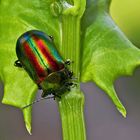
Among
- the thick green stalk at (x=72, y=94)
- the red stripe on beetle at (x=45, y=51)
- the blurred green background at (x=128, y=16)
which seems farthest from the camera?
the blurred green background at (x=128, y=16)

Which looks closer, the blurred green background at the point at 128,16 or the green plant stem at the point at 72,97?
the green plant stem at the point at 72,97

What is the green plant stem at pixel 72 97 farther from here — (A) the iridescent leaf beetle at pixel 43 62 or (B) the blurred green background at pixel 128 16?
(B) the blurred green background at pixel 128 16

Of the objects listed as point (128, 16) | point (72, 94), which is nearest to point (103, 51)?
point (72, 94)

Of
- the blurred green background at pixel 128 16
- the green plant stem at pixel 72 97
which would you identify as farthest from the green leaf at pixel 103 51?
the blurred green background at pixel 128 16

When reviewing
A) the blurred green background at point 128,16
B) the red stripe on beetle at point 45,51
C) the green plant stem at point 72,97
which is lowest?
the green plant stem at point 72,97

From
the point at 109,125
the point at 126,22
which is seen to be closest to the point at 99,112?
the point at 109,125

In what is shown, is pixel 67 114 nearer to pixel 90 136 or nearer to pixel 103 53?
pixel 103 53

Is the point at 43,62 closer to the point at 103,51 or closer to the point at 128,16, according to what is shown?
the point at 103,51
